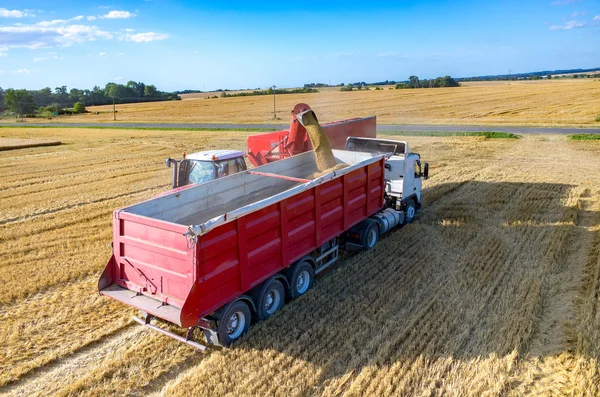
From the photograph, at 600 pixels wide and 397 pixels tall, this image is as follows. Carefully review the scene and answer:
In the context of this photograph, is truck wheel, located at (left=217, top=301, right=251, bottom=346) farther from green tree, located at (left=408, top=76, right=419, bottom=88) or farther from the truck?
green tree, located at (left=408, top=76, right=419, bottom=88)

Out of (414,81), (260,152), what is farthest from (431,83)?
(260,152)

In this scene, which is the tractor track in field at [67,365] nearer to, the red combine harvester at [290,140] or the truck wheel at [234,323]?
the truck wheel at [234,323]

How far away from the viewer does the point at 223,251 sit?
245 inches

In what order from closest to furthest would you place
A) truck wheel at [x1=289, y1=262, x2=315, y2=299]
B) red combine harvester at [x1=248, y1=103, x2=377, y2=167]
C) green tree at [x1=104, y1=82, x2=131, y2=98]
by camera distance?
truck wheel at [x1=289, y1=262, x2=315, y2=299] → red combine harvester at [x1=248, y1=103, x2=377, y2=167] → green tree at [x1=104, y1=82, x2=131, y2=98]

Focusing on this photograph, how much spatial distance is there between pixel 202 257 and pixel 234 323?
1.36m

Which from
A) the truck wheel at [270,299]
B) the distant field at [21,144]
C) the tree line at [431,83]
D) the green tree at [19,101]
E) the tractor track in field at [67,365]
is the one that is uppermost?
the tree line at [431,83]

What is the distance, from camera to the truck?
405 inches

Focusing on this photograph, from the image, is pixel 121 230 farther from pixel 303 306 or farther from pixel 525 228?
pixel 525 228

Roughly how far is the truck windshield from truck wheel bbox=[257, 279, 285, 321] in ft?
11.8

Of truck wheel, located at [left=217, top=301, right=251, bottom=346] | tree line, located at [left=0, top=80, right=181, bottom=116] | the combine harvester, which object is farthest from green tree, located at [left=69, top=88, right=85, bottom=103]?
truck wheel, located at [left=217, top=301, right=251, bottom=346]

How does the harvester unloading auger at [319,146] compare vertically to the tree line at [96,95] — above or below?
below

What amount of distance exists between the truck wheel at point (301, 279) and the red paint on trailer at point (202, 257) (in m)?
0.25

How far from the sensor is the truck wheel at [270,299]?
7.08m

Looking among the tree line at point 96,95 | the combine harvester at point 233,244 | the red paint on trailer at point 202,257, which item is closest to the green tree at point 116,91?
the tree line at point 96,95
